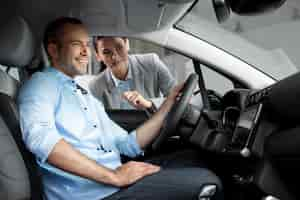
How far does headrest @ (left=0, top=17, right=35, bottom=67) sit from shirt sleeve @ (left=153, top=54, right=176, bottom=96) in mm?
1029

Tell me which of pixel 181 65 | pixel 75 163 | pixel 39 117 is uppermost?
pixel 39 117

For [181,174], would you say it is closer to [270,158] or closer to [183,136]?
[270,158]

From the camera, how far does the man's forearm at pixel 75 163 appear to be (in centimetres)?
177

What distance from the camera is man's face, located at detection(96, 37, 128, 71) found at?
291cm

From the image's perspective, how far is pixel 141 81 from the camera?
3053mm

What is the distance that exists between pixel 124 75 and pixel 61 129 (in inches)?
47.4

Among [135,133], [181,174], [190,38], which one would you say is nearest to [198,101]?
[190,38]

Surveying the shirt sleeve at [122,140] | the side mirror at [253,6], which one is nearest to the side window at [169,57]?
the shirt sleeve at [122,140]

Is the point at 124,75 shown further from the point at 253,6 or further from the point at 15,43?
the point at 253,6

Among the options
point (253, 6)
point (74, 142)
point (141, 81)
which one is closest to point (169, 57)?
point (141, 81)

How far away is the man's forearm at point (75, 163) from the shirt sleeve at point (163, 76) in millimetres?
1172

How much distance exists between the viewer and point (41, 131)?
1.76 m

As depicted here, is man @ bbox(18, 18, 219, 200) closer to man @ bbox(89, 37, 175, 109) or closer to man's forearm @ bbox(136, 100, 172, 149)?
man's forearm @ bbox(136, 100, 172, 149)

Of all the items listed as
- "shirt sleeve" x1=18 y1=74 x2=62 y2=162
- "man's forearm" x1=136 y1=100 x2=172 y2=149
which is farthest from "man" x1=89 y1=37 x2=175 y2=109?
"shirt sleeve" x1=18 y1=74 x2=62 y2=162
